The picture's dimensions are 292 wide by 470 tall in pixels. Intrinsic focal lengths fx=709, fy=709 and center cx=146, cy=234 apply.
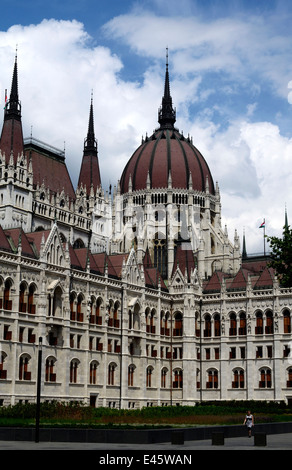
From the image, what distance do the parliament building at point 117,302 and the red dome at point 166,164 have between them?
9.80 ft

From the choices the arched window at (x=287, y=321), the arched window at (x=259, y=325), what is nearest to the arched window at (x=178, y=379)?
the arched window at (x=259, y=325)

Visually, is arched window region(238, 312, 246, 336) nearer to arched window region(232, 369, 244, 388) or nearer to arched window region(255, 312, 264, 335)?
arched window region(255, 312, 264, 335)

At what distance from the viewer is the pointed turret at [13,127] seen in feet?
284

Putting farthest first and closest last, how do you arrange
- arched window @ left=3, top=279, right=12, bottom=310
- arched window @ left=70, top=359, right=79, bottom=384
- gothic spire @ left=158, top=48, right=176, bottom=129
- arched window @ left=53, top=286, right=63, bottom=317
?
gothic spire @ left=158, top=48, right=176, bottom=129
arched window @ left=70, top=359, right=79, bottom=384
arched window @ left=53, top=286, right=63, bottom=317
arched window @ left=3, top=279, right=12, bottom=310

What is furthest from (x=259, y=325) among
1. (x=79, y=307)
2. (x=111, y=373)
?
(x=79, y=307)

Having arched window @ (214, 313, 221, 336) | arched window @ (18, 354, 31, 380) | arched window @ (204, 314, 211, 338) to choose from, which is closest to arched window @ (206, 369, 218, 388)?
arched window @ (204, 314, 211, 338)

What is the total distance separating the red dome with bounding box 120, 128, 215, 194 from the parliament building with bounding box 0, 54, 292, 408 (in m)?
2.99

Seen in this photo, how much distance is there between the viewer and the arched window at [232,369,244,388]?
84.6 m

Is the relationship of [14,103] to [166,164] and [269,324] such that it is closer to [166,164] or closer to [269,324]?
[166,164]

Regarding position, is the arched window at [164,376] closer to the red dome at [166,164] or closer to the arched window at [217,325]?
the arched window at [217,325]

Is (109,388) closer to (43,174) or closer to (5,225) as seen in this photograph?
(5,225)

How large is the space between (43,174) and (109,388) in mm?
32170

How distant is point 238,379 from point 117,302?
720 inches

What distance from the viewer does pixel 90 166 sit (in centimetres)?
10906
